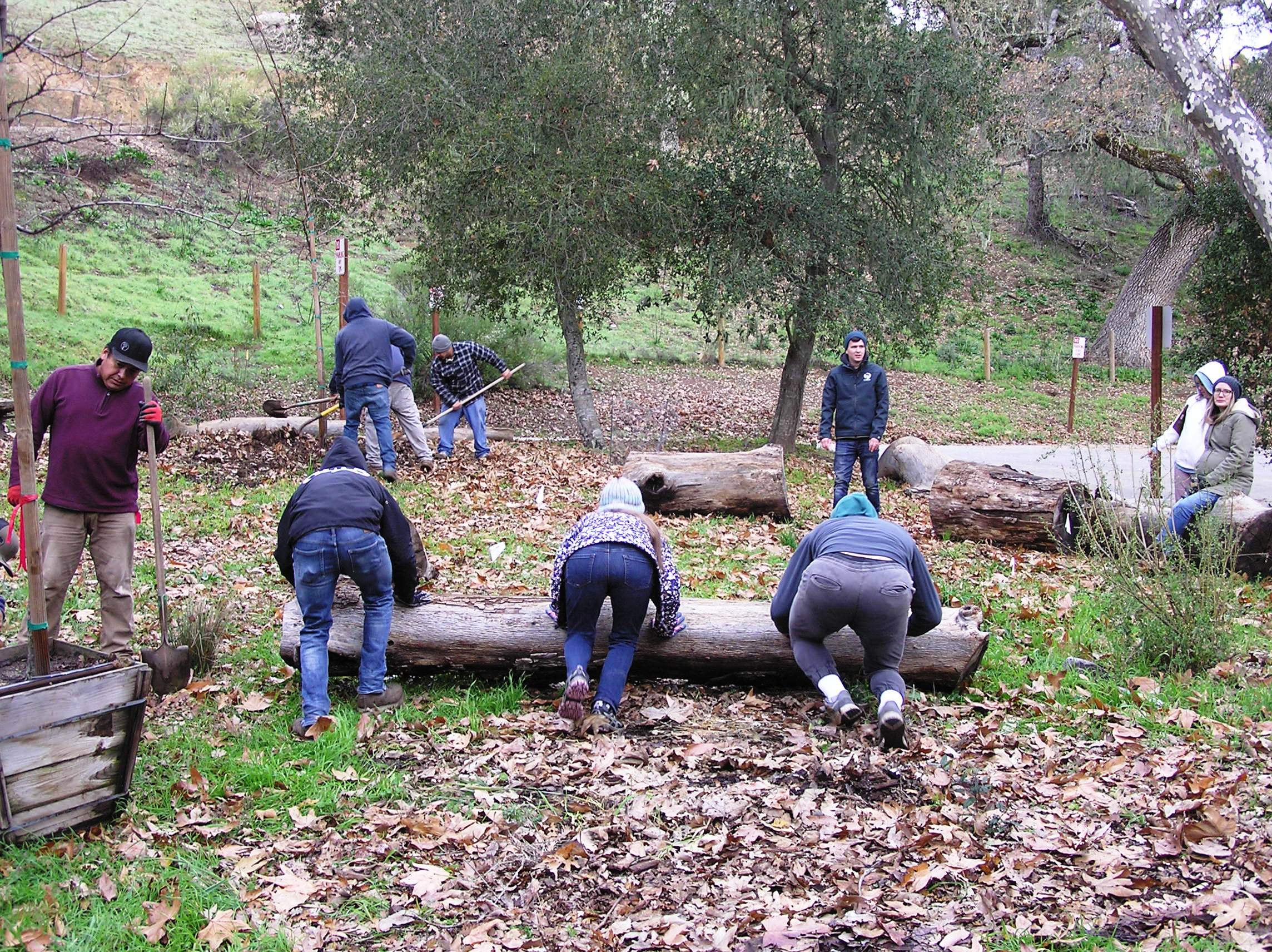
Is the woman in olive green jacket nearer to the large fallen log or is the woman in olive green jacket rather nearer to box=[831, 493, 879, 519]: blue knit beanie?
box=[831, 493, 879, 519]: blue knit beanie

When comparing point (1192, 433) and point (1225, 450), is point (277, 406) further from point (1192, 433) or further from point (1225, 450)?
point (1225, 450)

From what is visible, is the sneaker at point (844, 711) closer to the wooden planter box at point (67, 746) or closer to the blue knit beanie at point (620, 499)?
the blue knit beanie at point (620, 499)

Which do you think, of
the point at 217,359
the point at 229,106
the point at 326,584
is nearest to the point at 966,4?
the point at 217,359

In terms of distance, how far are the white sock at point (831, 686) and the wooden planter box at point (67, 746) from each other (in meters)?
3.27

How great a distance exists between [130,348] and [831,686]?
4140 millimetres

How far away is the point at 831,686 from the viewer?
18.0 ft

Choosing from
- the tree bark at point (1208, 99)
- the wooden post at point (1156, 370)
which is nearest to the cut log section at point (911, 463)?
the wooden post at point (1156, 370)

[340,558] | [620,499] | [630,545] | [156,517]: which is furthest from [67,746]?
[620,499]

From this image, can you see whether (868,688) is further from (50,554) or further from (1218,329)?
(1218,329)

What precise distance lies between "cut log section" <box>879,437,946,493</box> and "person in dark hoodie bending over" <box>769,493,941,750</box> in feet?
26.4

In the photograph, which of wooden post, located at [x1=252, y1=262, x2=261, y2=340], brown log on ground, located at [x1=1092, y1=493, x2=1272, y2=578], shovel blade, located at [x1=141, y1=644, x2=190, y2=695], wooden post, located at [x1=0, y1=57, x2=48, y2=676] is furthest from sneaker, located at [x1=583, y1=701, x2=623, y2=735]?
wooden post, located at [x1=252, y1=262, x2=261, y2=340]

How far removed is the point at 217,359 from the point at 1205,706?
17.7 meters

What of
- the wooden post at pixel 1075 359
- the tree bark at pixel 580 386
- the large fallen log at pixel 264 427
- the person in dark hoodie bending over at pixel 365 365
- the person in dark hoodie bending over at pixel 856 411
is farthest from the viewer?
the wooden post at pixel 1075 359

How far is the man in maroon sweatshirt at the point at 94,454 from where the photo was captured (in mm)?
5707
